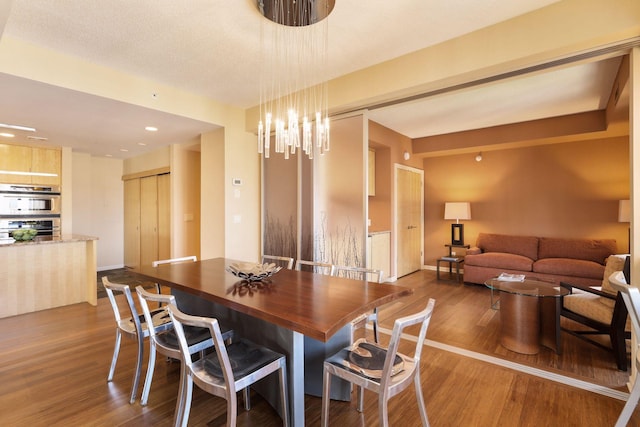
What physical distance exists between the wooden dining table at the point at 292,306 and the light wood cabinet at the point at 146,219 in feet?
11.5

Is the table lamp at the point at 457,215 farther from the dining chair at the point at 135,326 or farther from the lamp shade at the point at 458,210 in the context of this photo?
the dining chair at the point at 135,326

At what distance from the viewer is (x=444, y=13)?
2.33 meters

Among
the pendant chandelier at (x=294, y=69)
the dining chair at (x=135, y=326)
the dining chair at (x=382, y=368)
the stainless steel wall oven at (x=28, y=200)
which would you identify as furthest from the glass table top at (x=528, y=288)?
the stainless steel wall oven at (x=28, y=200)

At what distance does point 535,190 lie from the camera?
5387 millimetres

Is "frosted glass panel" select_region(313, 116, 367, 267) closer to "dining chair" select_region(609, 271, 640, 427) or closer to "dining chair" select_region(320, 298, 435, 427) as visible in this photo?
"dining chair" select_region(320, 298, 435, 427)

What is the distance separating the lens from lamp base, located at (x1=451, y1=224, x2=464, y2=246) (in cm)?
600

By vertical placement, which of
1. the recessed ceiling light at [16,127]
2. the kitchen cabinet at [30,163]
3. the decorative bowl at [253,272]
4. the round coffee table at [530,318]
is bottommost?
the round coffee table at [530,318]

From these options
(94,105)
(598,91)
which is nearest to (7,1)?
(94,105)

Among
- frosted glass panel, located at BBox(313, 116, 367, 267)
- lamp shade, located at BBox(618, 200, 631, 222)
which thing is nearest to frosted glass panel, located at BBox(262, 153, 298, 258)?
frosted glass panel, located at BBox(313, 116, 367, 267)

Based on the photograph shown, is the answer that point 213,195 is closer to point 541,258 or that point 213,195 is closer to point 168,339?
point 168,339

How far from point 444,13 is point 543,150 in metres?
4.18

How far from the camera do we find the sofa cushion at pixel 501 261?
482cm

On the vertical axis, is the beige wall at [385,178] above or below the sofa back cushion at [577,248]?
above

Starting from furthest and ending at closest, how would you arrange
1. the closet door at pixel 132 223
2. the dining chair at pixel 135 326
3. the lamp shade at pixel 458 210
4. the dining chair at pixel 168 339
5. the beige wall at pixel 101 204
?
the closet door at pixel 132 223 < the beige wall at pixel 101 204 < the lamp shade at pixel 458 210 < the dining chair at pixel 135 326 < the dining chair at pixel 168 339
